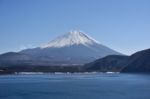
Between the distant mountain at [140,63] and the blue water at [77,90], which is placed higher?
the distant mountain at [140,63]

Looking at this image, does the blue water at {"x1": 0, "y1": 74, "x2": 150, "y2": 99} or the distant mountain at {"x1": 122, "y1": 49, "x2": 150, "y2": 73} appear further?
the distant mountain at {"x1": 122, "y1": 49, "x2": 150, "y2": 73}

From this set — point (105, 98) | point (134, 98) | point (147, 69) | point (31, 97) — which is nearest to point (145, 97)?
point (134, 98)

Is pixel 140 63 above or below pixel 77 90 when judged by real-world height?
above

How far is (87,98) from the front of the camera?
59.6 m

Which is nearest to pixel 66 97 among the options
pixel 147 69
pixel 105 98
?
pixel 105 98

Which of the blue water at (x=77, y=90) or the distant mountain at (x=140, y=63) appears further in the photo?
the distant mountain at (x=140, y=63)

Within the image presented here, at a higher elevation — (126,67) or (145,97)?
(126,67)

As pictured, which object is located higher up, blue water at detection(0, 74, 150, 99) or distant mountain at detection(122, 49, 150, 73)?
distant mountain at detection(122, 49, 150, 73)

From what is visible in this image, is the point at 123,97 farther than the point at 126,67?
No

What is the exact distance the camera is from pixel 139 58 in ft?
608

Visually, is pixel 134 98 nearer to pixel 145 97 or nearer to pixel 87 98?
pixel 145 97

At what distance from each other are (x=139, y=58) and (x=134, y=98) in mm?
127821

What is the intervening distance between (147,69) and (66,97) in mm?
124086

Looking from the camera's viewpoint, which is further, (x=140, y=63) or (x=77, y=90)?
(x=140, y=63)
